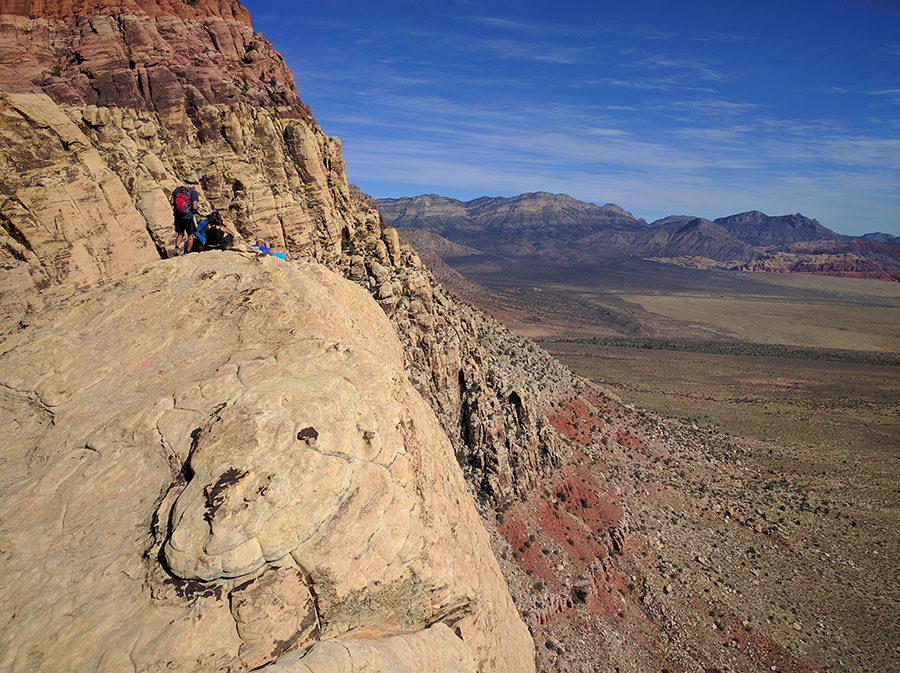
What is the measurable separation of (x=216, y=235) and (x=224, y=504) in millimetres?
10104

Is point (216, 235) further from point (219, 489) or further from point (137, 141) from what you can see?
point (137, 141)

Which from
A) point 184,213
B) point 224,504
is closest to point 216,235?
point 184,213

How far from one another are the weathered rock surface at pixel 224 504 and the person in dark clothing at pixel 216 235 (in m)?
3.27

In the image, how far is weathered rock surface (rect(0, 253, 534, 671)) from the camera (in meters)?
6.20

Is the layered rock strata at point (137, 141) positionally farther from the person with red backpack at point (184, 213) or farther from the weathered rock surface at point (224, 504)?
the weathered rock surface at point (224, 504)

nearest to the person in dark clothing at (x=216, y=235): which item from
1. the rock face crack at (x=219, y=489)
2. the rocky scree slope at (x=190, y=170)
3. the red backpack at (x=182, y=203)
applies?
the red backpack at (x=182, y=203)

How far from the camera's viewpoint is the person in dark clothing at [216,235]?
45.4 ft

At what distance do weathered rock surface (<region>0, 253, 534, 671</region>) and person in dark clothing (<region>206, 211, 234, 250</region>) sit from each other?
3274mm

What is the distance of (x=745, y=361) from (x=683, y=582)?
331 feet

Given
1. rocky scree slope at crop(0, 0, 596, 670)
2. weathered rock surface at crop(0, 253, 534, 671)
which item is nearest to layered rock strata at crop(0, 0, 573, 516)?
rocky scree slope at crop(0, 0, 596, 670)

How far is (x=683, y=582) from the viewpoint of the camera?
97.7 ft

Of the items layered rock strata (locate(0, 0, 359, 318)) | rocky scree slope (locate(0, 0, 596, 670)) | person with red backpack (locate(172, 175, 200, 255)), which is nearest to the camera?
person with red backpack (locate(172, 175, 200, 255))

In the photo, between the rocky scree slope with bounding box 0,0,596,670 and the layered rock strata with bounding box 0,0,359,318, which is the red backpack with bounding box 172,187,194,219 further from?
the layered rock strata with bounding box 0,0,359,318

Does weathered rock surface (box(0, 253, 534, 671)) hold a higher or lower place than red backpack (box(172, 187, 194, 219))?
lower
